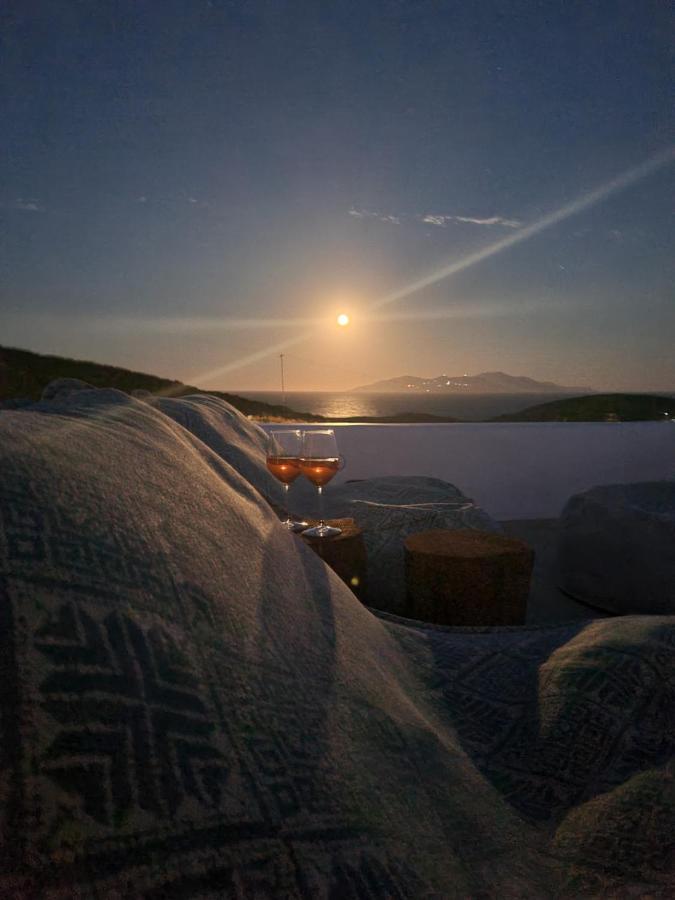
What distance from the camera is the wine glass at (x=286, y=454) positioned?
1639mm

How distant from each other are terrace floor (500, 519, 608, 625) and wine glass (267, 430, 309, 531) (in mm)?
1067

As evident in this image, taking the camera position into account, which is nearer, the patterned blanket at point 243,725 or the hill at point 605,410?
the patterned blanket at point 243,725

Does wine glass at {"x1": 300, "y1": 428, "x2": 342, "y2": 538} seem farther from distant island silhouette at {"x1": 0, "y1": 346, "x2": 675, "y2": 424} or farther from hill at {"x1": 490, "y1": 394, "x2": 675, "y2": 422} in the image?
hill at {"x1": 490, "y1": 394, "x2": 675, "y2": 422}

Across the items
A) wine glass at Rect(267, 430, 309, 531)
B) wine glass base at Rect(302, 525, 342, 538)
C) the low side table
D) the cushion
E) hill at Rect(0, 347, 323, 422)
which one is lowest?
the cushion

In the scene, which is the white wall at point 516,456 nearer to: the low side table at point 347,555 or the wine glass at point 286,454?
the low side table at point 347,555

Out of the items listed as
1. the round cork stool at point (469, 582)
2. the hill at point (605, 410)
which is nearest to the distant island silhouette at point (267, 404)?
the hill at point (605, 410)

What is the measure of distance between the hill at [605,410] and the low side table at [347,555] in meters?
4.03

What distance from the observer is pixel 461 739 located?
789 mm

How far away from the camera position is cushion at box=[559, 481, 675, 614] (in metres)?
2.63

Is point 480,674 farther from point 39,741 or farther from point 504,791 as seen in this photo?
point 39,741

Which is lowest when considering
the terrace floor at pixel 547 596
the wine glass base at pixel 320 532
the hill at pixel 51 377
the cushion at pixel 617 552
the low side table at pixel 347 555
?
the terrace floor at pixel 547 596

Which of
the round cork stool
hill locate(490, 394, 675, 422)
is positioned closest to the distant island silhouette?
hill locate(490, 394, 675, 422)

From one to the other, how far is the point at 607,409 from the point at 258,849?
20.6 ft

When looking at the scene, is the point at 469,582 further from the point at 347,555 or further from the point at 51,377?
the point at 51,377
